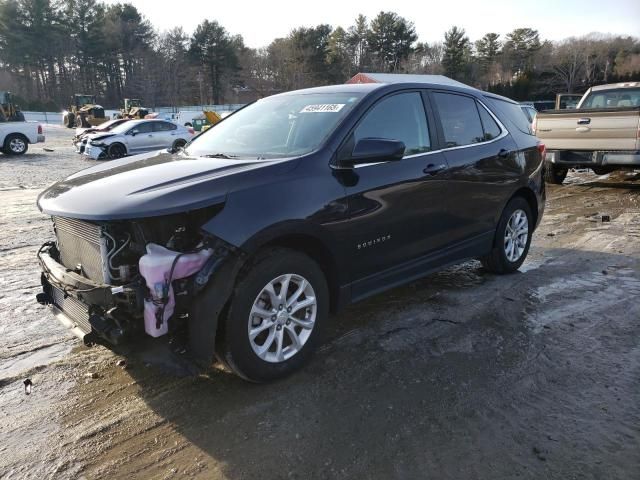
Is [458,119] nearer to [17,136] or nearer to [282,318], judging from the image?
[282,318]

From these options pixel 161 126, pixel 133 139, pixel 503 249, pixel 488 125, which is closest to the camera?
pixel 488 125

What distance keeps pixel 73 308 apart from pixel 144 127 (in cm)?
1787

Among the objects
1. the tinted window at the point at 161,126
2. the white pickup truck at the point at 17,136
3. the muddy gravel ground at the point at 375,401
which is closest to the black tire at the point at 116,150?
the tinted window at the point at 161,126

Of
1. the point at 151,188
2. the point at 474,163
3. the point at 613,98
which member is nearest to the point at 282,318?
the point at 151,188

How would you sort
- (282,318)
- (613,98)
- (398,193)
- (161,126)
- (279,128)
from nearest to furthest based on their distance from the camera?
(282,318) → (398,193) → (279,128) → (613,98) → (161,126)

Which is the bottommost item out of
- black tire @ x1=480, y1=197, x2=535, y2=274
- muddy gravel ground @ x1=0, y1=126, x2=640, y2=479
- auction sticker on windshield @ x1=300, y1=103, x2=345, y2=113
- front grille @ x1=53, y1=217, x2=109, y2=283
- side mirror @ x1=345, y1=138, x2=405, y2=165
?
muddy gravel ground @ x1=0, y1=126, x2=640, y2=479

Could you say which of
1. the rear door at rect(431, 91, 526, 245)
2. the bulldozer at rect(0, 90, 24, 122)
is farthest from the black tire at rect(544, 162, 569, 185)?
the bulldozer at rect(0, 90, 24, 122)

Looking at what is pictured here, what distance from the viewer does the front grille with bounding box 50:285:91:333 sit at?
9.36ft

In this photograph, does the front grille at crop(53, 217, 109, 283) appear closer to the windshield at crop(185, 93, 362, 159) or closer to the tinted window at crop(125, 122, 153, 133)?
the windshield at crop(185, 93, 362, 159)

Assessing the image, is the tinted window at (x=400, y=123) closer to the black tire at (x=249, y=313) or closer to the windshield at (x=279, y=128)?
the windshield at (x=279, y=128)

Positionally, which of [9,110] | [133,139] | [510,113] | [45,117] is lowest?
[133,139]

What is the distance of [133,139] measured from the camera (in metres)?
19.0

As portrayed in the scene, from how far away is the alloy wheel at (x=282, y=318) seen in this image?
9.94 ft

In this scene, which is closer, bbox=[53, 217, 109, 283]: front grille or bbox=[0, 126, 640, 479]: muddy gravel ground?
bbox=[0, 126, 640, 479]: muddy gravel ground
